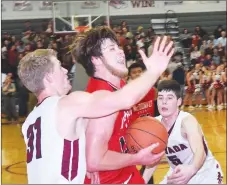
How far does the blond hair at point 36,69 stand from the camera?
7.70 feet

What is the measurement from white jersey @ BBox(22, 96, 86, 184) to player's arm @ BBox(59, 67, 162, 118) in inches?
3.8

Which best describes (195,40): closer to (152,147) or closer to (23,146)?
(23,146)

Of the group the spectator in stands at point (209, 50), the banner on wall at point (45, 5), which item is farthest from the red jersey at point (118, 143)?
the banner on wall at point (45, 5)

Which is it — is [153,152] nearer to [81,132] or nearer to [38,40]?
[81,132]

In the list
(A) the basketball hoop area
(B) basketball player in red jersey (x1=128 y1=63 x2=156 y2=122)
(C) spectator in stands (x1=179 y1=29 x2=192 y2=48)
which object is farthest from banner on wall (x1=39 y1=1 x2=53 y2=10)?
(B) basketball player in red jersey (x1=128 y1=63 x2=156 y2=122)

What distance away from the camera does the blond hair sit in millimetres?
2348

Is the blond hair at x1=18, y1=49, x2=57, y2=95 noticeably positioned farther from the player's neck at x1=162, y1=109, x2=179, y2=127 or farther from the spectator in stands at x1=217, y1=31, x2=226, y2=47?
the spectator in stands at x1=217, y1=31, x2=226, y2=47

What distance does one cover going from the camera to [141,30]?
13.7m

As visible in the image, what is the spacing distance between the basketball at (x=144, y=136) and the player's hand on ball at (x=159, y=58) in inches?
24.3

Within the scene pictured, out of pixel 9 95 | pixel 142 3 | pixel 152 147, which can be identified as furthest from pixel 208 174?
pixel 142 3

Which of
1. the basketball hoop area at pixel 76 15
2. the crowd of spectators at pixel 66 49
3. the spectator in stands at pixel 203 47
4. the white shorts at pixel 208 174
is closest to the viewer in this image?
the white shorts at pixel 208 174

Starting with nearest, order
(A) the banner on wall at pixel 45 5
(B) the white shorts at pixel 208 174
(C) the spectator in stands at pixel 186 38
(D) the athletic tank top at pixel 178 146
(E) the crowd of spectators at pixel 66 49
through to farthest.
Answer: (D) the athletic tank top at pixel 178 146
(B) the white shorts at pixel 208 174
(E) the crowd of spectators at pixel 66 49
(C) the spectator in stands at pixel 186 38
(A) the banner on wall at pixel 45 5

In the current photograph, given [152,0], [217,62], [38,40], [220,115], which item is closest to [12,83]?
[38,40]

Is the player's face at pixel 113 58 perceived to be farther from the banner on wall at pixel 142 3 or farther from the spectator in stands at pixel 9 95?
the banner on wall at pixel 142 3
